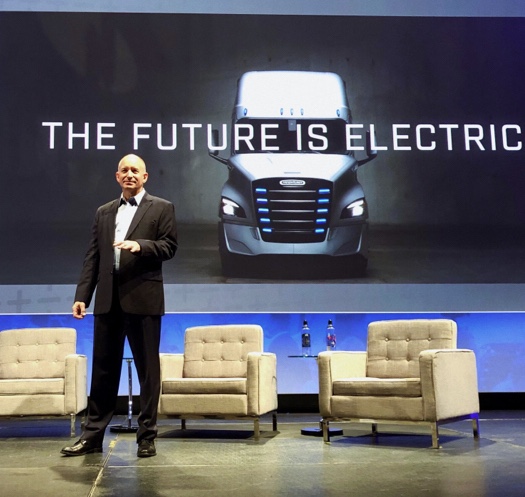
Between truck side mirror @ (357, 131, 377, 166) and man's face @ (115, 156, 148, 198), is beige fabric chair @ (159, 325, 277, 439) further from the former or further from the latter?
truck side mirror @ (357, 131, 377, 166)

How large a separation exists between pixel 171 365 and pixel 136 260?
1607 mm

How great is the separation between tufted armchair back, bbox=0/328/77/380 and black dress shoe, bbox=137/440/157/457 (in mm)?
1859

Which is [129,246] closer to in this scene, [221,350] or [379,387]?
[379,387]

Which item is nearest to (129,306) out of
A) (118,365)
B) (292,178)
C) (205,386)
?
(118,365)

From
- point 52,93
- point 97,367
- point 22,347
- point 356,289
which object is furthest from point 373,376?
point 52,93

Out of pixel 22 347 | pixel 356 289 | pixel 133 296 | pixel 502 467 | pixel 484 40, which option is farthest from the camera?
pixel 484 40

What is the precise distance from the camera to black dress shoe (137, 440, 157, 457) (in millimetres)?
3094

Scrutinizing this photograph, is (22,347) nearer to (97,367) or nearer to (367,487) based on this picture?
(97,367)

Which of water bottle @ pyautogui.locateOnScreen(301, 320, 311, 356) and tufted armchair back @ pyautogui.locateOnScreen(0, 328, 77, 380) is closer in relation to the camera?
tufted armchair back @ pyautogui.locateOnScreen(0, 328, 77, 380)

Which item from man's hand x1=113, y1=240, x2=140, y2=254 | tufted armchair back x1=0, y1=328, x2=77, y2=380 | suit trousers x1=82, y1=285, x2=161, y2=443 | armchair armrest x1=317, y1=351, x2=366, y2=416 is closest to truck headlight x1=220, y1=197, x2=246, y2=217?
tufted armchair back x1=0, y1=328, x2=77, y2=380

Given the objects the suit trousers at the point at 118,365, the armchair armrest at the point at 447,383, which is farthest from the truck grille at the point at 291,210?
the suit trousers at the point at 118,365

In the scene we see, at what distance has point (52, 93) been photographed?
5684 mm

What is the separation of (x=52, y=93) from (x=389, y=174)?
2.90 metres

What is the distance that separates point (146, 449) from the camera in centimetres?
311
